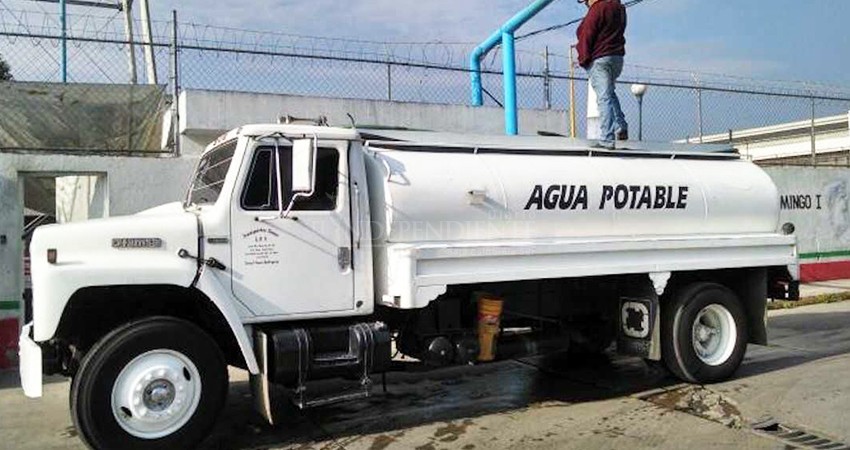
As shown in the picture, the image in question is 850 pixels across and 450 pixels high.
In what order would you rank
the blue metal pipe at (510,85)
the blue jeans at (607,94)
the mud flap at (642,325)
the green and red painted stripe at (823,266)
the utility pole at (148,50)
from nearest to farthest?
the mud flap at (642,325) < the blue jeans at (607,94) < the utility pole at (148,50) < the blue metal pipe at (510,85) < the green and red painted stripe at (823,266)

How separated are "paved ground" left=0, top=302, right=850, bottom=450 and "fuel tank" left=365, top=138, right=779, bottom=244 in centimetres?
152

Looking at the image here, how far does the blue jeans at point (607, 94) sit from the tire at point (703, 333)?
5.93 ft

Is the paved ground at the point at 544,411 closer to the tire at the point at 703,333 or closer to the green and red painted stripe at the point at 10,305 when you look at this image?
the tire at the point at 703,333

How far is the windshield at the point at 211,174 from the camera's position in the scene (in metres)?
6.46

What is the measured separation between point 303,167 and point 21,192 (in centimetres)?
480

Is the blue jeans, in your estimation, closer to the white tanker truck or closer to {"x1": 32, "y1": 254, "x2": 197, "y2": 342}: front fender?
the white tanker truck

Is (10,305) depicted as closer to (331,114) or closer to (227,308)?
(227,308)

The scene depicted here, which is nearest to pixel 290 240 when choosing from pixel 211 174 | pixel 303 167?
pixel 303 167

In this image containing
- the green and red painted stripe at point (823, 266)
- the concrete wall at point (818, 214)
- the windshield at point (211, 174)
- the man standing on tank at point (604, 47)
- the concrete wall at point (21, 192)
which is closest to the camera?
the windshield at point (211, 174)

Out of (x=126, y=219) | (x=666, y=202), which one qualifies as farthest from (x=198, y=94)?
(x=666, y=202)

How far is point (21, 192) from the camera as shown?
9.09 metres

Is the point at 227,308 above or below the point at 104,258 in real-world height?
below

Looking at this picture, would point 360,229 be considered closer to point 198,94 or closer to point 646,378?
point 646,378

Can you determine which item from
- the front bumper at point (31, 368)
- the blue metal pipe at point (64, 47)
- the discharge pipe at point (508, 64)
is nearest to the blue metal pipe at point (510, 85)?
the discharge pipe at point (508, 64)
